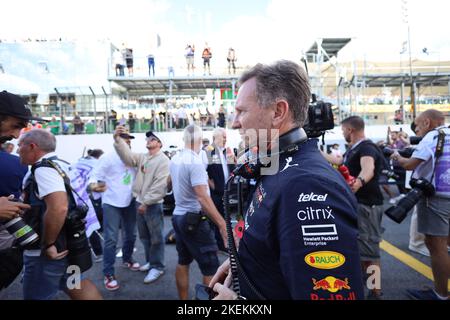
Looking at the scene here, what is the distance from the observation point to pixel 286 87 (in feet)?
4.22

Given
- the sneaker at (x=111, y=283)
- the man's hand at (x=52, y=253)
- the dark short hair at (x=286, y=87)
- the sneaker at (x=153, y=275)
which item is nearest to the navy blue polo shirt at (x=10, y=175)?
the man's hand at (x=52, y=253)

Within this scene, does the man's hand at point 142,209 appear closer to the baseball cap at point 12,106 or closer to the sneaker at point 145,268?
the sneaker at point 145,268

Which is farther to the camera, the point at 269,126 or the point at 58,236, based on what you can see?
the point at 58,236

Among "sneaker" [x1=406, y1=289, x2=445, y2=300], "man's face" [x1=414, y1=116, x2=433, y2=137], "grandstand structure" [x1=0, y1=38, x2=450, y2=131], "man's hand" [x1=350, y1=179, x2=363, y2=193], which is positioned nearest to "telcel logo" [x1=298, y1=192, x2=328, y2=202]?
"man's hand" [x1=350, y1=179, x2=363, y2=193]

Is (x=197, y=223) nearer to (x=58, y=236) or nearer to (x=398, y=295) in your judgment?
(x=58, y=236)

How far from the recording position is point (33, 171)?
8.09 feet

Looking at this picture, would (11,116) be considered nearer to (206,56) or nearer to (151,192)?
(151,192)

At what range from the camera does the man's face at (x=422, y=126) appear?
358 centimetres

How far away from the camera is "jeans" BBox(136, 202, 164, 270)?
416cm

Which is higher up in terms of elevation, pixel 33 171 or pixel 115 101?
pixel 115 101

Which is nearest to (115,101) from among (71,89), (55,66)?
(71,89)

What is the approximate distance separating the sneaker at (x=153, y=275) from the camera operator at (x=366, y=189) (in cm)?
254

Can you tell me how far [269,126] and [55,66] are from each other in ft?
80.0

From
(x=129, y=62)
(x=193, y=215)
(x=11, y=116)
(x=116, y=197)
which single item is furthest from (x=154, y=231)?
(x=129, y=62)
